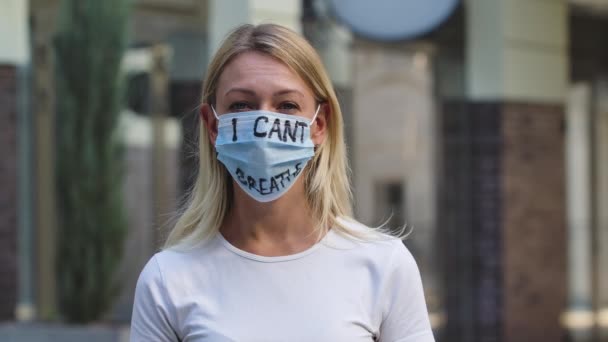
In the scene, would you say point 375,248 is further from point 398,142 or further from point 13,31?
point 398,142

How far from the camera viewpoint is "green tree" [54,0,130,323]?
8.23m

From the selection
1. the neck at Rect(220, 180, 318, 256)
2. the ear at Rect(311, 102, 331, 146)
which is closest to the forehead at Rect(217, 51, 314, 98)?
the ear at Rect(311, 102, 331, 146)

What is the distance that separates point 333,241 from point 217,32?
6.30m

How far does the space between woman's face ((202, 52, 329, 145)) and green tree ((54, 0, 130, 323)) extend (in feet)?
20.4

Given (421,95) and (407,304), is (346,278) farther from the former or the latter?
(421,95)

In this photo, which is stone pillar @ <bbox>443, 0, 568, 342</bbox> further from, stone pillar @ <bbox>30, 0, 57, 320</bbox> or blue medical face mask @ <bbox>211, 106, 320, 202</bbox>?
blue medical face mask @ <bbox>211, 106, 320, 202</bbox>

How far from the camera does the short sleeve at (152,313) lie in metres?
2.15

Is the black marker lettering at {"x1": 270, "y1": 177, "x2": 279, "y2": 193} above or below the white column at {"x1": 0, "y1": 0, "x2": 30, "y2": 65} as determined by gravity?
below

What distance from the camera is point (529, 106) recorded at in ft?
29.5

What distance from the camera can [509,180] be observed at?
8844 millimetres

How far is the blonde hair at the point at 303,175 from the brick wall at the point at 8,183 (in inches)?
241

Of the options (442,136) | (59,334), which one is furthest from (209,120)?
(442,136)

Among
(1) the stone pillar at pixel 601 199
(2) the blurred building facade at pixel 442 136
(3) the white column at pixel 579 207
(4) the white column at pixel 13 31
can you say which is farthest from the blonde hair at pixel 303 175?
(1) the stone pillar at pixel 601 199

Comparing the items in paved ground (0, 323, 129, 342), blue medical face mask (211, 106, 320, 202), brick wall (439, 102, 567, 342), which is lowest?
paved ground (0, 323, 129, 342)
